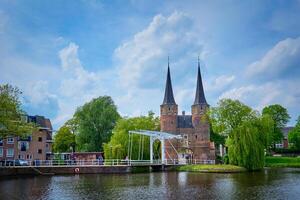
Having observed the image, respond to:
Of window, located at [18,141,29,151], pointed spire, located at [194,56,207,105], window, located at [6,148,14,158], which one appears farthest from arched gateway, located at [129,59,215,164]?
window, located at [6,148,14,158]

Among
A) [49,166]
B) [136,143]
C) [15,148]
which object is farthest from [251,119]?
[15,148]

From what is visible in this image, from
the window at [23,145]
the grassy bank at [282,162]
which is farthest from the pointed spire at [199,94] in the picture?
the window at [23,145]

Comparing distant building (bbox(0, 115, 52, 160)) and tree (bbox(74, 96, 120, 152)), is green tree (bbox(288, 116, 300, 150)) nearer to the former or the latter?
tree (bbox(74, 96, 120, 152))

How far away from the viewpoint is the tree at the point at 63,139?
6762 cm

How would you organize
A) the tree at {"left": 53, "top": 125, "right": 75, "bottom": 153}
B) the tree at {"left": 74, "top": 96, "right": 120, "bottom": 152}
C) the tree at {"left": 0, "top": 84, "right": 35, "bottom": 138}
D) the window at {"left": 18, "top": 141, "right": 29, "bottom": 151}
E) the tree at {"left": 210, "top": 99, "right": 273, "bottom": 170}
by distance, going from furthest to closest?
the tree at {"left": 53, "top": 125, "right": 75, "bottom": 153}
the tree at {"left": 74, "top": 96, "right": 120, "bottom": 152}
the window at {"left": 18, "top": 141, "right": 29, "bottom": 151}
the tree at {"left": 210, "top": 99, "right": 273, "bottom": 170}
the tree at {"left": 0, "top": 84, "right": 35, "bottom": 138}

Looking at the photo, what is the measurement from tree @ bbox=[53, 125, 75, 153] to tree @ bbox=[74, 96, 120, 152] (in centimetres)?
698

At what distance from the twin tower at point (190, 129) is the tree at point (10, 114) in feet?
87.1

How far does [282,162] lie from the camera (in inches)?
2160

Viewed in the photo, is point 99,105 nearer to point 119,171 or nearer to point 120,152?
point 120,152

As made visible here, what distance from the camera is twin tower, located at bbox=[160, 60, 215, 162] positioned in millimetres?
56031

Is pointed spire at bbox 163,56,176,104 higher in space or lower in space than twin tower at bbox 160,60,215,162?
higher

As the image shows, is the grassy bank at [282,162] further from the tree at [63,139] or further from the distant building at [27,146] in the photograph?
the tree at [63,139]

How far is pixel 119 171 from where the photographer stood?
42.8 meters

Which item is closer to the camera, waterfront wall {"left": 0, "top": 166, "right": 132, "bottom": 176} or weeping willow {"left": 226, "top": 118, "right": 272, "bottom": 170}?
waterfront wall {"left": 0, "top": 166, "right": 132, "bottom": 176}
